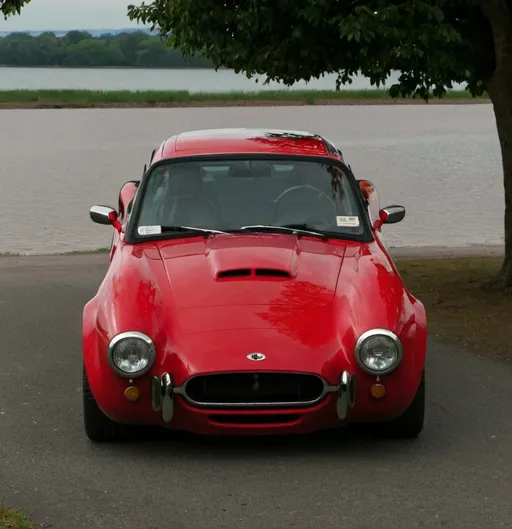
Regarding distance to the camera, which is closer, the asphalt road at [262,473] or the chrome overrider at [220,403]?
the asphalt road at [262,473]

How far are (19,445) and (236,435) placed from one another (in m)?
1.24

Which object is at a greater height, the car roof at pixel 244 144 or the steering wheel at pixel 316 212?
the car roof at pixel 244 144

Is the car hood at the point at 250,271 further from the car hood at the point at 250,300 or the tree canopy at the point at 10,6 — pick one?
the tree canopy at the point at 10,6

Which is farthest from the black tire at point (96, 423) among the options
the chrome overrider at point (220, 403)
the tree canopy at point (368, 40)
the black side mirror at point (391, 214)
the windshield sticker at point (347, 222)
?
the tree canopy at point (368, 40)

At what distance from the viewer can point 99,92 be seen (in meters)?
83.8

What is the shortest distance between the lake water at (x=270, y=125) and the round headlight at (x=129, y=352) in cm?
1277

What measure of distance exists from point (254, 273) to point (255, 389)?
0.89 meters

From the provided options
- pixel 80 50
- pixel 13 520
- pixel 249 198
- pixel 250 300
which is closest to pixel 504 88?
pixel 249 198

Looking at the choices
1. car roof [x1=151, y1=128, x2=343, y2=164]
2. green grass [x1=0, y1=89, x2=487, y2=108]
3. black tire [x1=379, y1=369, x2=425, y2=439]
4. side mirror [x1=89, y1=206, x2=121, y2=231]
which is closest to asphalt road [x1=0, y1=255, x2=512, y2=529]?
black tire [x1=379, y1=369, x2=425, y2=439]

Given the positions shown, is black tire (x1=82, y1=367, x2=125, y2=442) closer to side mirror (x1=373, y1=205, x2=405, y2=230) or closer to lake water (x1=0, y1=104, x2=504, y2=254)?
side mirror (x1=373, y1=205, x2=405, y2=230)

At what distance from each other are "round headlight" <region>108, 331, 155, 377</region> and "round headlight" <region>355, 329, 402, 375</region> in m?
1.09

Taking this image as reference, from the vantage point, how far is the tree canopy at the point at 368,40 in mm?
10008

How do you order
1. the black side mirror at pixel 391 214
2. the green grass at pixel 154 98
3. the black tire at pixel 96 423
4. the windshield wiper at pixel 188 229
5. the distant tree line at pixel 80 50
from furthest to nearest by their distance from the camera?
1. the distant tree line at pixel 80 50
2. the green grass at pixel 154 98
3. the black side mirror at pixel 391 214
4. the windshield wiper at pixel 188 229
5. the black tire at pixel 96 423

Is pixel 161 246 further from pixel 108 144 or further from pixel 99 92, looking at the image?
pixel 99 92
